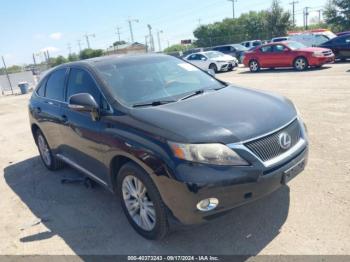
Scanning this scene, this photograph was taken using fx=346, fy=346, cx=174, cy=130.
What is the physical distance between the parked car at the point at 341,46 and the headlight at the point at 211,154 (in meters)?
17.5

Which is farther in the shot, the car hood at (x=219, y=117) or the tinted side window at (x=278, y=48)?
the tinted side window at (x=278, y=48)

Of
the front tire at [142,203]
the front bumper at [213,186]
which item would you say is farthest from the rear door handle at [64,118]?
the front bumper at [213,186]

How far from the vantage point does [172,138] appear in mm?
2963

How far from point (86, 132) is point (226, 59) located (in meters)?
19.1

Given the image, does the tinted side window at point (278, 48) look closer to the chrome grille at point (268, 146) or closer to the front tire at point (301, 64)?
the front tire at point (301, 64)

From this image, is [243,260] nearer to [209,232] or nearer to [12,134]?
[209,232]

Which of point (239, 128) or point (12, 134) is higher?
point (239, 128)

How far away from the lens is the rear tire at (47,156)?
18.5 feet

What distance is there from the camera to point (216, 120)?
3.15 meters

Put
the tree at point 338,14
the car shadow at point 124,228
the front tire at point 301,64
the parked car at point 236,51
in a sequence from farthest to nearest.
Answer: the tree at point 338,14 < the parked car at point 236,51 < the front tire at point 301,64 < the car shadow at point 124,228

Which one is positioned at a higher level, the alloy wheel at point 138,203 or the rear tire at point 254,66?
the alloy wheel at point 138,203

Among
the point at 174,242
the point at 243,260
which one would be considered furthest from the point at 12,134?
the point at 243,260

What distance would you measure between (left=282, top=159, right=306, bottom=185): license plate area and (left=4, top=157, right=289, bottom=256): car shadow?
1.40ft

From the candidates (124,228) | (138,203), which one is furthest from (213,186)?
(124,228)
